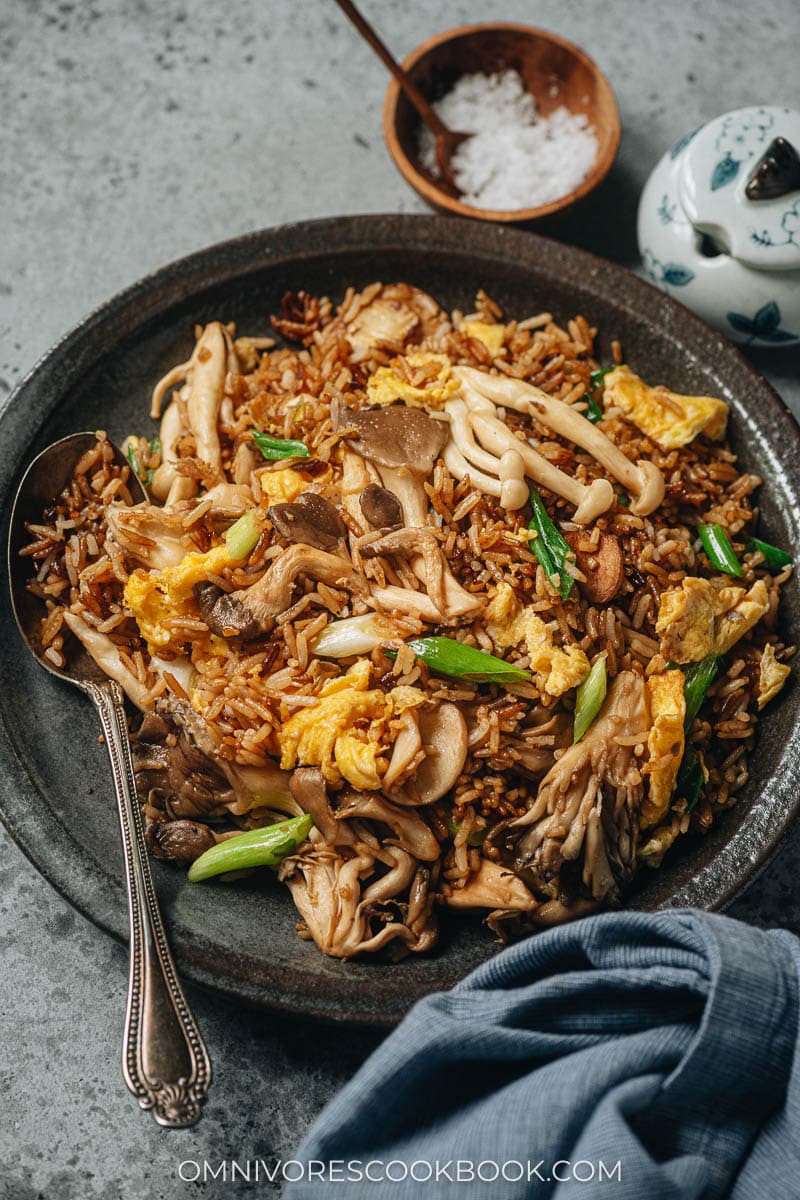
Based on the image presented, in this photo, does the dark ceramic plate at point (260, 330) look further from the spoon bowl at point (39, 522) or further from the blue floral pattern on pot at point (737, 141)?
the blue floral pattern on pot at point (737, 141)

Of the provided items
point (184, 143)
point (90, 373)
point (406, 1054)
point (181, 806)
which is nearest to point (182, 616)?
point (181, 806)

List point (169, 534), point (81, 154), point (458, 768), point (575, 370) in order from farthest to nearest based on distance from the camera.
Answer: point (81, 154)
point (575, 370)
point (169, 534)
point (458, 768)

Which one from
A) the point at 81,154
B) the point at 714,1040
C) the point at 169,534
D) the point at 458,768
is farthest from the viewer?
the point at 81,154

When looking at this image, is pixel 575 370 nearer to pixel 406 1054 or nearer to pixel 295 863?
pixel 295 863

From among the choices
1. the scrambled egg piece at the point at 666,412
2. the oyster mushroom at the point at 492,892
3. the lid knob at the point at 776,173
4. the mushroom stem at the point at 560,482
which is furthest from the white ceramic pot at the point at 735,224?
the oyster mushroom at the point at 492,892

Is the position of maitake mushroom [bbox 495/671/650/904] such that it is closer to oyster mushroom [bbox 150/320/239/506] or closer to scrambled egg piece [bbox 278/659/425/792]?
scrambled egg piece [bbox 278/659/425/792]

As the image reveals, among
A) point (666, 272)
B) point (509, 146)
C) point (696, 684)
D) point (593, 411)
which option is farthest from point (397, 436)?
point (509, 146)
